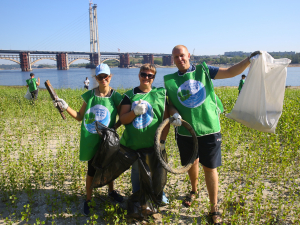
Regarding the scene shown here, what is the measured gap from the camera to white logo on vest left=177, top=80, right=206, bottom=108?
2.65 meters

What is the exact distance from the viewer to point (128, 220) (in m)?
2.73

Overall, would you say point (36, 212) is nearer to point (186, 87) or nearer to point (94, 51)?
point (186, 87)

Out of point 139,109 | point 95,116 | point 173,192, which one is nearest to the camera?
point 139,109

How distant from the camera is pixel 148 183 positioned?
8.74 feet

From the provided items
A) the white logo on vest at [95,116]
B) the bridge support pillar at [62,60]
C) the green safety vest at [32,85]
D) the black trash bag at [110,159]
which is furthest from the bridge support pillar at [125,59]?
the black trash bag at [110,159]

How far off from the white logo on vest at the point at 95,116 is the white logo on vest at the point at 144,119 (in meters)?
0.35

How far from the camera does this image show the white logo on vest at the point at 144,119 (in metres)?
2.66

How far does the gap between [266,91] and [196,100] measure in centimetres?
92

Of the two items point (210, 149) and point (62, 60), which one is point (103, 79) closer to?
point (210, 149)

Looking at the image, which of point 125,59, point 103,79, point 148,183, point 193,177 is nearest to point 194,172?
point 193,177

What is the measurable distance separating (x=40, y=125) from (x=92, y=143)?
485 cm

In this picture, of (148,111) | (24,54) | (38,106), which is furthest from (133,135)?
(24,54)

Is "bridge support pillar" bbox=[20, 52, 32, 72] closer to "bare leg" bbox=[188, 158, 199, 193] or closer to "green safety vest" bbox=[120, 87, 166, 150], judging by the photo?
"green safety vest" bbox=[120, 87, 166, 150]

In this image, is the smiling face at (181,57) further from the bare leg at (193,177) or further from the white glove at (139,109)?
the bare leg at (193,177)
